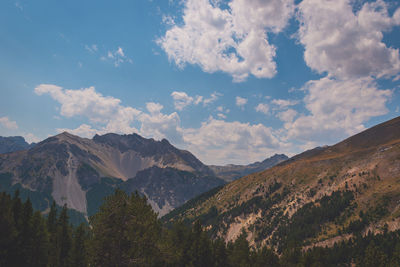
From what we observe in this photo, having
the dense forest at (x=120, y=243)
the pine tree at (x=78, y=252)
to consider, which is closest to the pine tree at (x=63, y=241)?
the dense forest at (x=120, y=243)

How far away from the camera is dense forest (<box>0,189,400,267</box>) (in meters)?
24.7

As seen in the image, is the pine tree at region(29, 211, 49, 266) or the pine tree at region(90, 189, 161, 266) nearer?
the pine tree at region(90, 189, 161, 266)

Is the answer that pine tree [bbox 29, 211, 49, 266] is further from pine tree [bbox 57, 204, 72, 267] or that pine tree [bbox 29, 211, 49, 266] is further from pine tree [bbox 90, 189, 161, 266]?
pine tree [bbox 90, 189, 161, 266]

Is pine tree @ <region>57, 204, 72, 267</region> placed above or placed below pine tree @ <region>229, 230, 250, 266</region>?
above

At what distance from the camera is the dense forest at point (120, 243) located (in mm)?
24719

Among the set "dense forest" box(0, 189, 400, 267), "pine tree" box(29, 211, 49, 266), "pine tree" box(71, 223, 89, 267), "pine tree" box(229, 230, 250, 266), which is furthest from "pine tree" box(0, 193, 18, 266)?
"pine tree" box(229, 230, 250, 266)

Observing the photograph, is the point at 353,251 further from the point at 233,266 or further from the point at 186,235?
the point at 186,235

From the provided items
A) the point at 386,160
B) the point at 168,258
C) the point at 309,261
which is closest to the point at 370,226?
the point at 386,160

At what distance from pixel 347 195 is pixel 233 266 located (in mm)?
149741

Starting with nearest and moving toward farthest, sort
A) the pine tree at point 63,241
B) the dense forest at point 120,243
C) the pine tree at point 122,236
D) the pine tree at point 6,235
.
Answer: the pine tree at point 122,236, the dense forest at point 120,243, the pine tree at point 6,235, the pine tree at point 63,241

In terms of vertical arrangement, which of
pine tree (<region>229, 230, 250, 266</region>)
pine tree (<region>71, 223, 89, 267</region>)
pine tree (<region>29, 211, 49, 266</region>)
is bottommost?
pine tree (<region>229, 230, 250, 266</region>)

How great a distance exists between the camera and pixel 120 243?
2472cm

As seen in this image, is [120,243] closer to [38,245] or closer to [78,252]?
[38,245]

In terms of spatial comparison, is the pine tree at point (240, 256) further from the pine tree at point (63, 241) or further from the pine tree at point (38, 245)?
the pine tree at point (63, 241)
